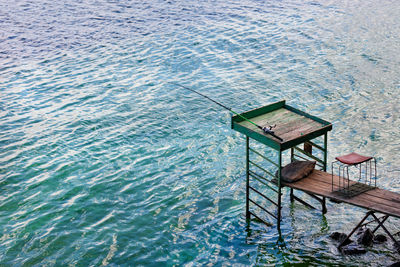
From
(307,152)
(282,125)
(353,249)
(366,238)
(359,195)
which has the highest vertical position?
(282,125)

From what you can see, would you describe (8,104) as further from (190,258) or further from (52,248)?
(190,258)

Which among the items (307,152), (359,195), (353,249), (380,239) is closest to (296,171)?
(307,152)

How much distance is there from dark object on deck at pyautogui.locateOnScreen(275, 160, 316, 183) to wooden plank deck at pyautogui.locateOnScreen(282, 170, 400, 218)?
12 cm

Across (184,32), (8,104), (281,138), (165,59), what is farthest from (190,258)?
(184,32)

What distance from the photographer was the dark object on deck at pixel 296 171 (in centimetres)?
1464

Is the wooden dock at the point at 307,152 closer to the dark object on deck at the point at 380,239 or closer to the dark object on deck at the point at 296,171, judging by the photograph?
the dark object on deck at the point at 296,171

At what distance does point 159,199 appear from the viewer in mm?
18844

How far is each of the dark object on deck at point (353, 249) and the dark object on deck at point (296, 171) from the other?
2.50 metres

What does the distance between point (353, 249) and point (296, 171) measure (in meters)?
2.85

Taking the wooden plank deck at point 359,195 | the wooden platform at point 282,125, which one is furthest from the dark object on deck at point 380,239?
the wooden platform at point 282,125

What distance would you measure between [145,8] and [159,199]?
3012 centimetres

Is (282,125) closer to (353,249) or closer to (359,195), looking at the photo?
(359,195)

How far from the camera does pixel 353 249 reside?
1470 cm

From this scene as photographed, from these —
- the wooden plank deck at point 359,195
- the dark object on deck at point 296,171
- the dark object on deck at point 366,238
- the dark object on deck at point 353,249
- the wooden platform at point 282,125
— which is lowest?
the dark object on deck at point 353,249
